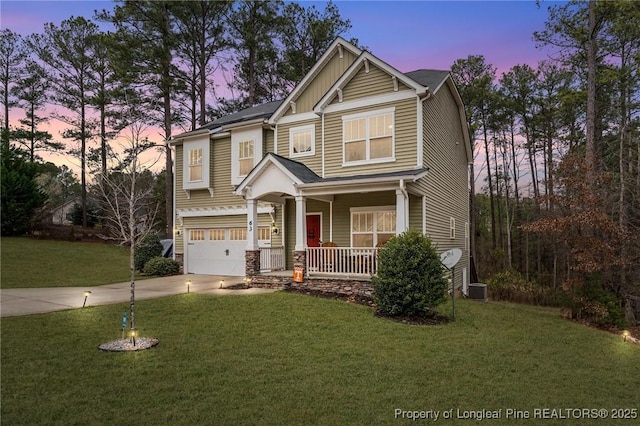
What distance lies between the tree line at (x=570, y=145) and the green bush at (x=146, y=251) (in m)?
15.1

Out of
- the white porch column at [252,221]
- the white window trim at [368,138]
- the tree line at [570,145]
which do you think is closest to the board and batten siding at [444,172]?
the white window trim at [368,138]

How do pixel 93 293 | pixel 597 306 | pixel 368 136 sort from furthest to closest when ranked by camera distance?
pixel 368 136 < pixel 93 293 < pixel 597 306

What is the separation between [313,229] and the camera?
548 inches

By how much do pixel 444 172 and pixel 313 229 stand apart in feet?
17.9

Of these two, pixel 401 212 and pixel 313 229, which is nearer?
pixel 401 212

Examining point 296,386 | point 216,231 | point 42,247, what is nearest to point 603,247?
point 296,386

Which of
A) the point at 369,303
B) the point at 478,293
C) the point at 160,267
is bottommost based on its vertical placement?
the point at 478,293

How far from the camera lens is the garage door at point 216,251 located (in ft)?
50.9

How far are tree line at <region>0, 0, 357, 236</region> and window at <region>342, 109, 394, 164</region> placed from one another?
12256 mm

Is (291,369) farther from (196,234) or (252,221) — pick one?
(196,234)

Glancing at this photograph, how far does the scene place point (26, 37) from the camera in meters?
27.1

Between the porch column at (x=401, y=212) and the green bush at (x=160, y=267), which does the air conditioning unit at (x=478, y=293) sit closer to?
the porch column at (x=401, y=212)

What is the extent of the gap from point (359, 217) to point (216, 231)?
6568 millimetres

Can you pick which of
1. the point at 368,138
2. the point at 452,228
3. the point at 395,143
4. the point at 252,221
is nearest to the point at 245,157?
the point at 252,221
